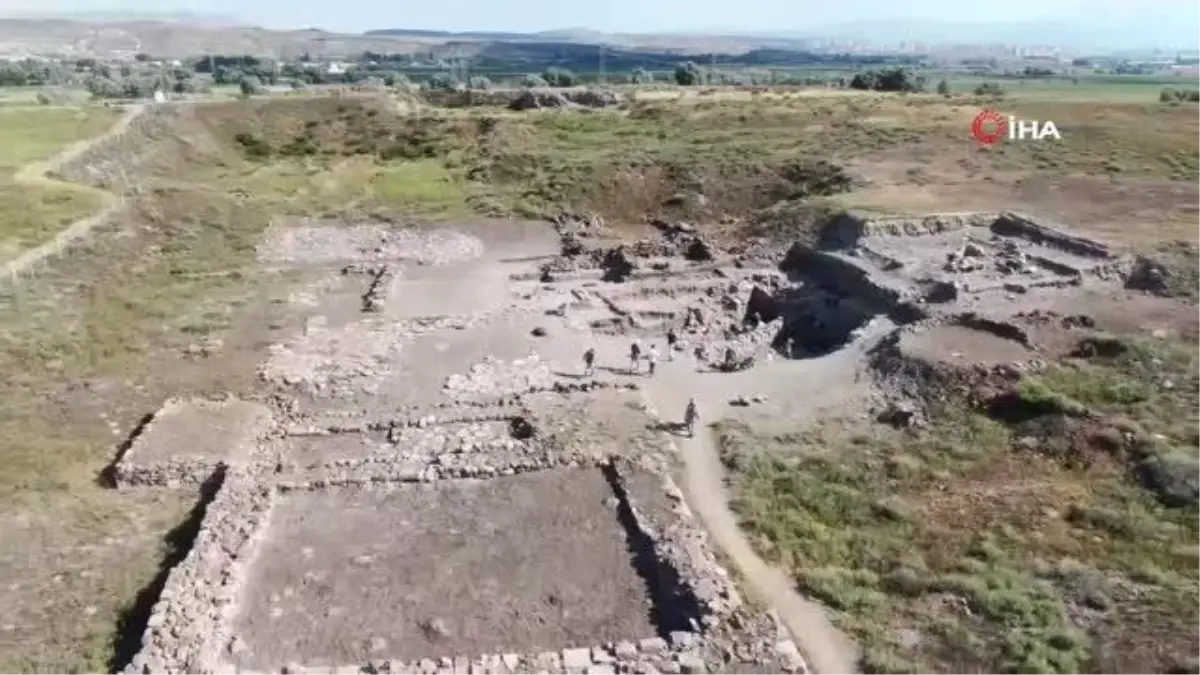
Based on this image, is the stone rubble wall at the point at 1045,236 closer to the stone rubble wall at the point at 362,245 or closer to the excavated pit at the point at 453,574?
the stone rubble wall at the point at 362,245

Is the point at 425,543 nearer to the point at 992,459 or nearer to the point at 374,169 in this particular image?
the point at 992,459

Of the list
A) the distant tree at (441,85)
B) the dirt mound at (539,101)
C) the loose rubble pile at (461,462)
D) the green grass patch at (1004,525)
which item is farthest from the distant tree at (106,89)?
the green grass patch at (1004,525)

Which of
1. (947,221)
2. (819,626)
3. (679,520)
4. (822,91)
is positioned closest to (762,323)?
(947,221)

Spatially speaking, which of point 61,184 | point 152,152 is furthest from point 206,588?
point 152,152

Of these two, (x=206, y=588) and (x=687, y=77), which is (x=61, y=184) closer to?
(x=206, y=588)

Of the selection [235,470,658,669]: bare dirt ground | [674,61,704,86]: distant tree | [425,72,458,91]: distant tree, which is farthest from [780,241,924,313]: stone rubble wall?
[674,61,704,86]: distant tree
